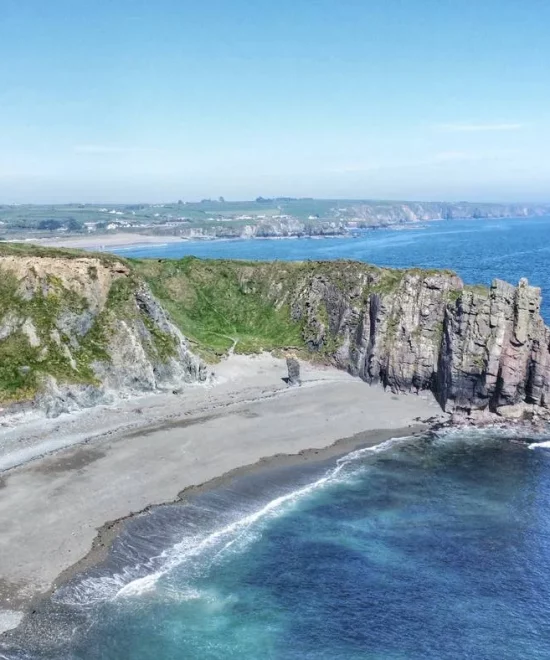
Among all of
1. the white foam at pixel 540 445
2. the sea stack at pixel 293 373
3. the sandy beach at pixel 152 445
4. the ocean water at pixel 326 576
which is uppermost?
the sea stack at pixel 293 373

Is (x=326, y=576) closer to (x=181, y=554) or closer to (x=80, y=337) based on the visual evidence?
(x=181, y=554)

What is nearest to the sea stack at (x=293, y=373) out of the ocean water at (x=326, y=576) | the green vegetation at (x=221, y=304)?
the green vegetation at (x=221, y=304)

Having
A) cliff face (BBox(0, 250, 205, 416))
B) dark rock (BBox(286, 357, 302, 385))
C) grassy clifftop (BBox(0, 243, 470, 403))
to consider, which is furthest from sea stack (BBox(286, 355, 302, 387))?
cliff face (BBox(0, 250, 205, 416))

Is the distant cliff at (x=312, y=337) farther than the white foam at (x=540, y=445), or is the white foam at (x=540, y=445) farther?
the distant cliff at (x=312, y=337)

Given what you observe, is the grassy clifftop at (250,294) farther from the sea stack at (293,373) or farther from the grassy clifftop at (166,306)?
the sea stack at (293,373)

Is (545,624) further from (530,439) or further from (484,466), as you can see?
(530,439)

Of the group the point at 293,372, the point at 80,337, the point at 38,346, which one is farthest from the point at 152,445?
the point at 293,372

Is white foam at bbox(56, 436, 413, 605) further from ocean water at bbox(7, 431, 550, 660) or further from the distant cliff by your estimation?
the distant cliff

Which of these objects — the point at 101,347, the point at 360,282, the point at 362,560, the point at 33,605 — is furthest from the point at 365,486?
the point at 360,282
